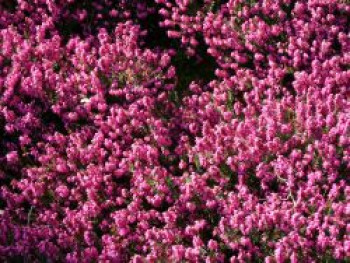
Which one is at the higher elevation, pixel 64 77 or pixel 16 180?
pixel 64 77

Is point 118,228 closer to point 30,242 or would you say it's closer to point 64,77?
point 30,242

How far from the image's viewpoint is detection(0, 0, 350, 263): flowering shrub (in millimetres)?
4957

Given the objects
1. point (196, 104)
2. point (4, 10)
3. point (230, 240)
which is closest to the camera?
point (230, 240)

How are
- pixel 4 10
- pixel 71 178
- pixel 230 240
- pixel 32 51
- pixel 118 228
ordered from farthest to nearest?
pixel 4 10 < pixel 32 51 < pixel 71 178 < pixel 118 228 < pixel 230 240

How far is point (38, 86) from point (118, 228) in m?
1.89

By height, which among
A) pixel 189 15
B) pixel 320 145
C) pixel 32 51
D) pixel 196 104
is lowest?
pixel 320 145

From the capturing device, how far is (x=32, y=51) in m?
6.71

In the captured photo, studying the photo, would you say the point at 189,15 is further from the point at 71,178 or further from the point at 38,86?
the point at 71,178

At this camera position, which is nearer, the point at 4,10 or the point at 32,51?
the point at 32,51

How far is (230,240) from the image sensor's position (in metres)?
4.89

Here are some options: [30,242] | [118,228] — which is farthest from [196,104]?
[30,242]

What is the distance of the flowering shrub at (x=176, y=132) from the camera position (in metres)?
4.96

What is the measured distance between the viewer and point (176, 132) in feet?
19.6

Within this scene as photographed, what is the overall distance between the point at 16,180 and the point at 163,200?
1.50 metres
